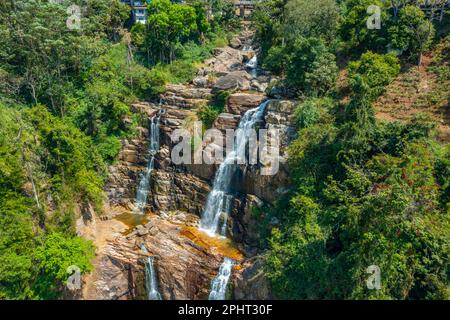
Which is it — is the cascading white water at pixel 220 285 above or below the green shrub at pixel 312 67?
below

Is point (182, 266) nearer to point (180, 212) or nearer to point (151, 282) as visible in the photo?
point (151, 282)

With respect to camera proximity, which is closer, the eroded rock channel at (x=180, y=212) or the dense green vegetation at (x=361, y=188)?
the dense green vegetation at (x=361, y=188)

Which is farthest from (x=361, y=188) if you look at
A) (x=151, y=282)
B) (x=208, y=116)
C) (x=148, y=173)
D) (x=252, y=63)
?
(x=252, y=63)

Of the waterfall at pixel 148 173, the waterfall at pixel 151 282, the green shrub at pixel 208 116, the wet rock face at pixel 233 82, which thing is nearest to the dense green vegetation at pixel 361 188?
the wet rock face at pixel 233 82

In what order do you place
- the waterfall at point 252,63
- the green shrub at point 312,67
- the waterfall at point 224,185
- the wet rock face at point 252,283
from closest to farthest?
the wet rock face at point 252,283
the green shrub at point 312,67
the waterfall at point 224,185
the waterfall at point 252,63

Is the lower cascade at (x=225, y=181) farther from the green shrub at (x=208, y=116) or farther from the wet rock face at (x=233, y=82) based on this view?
the wet rock face at (x=233, y=82)
